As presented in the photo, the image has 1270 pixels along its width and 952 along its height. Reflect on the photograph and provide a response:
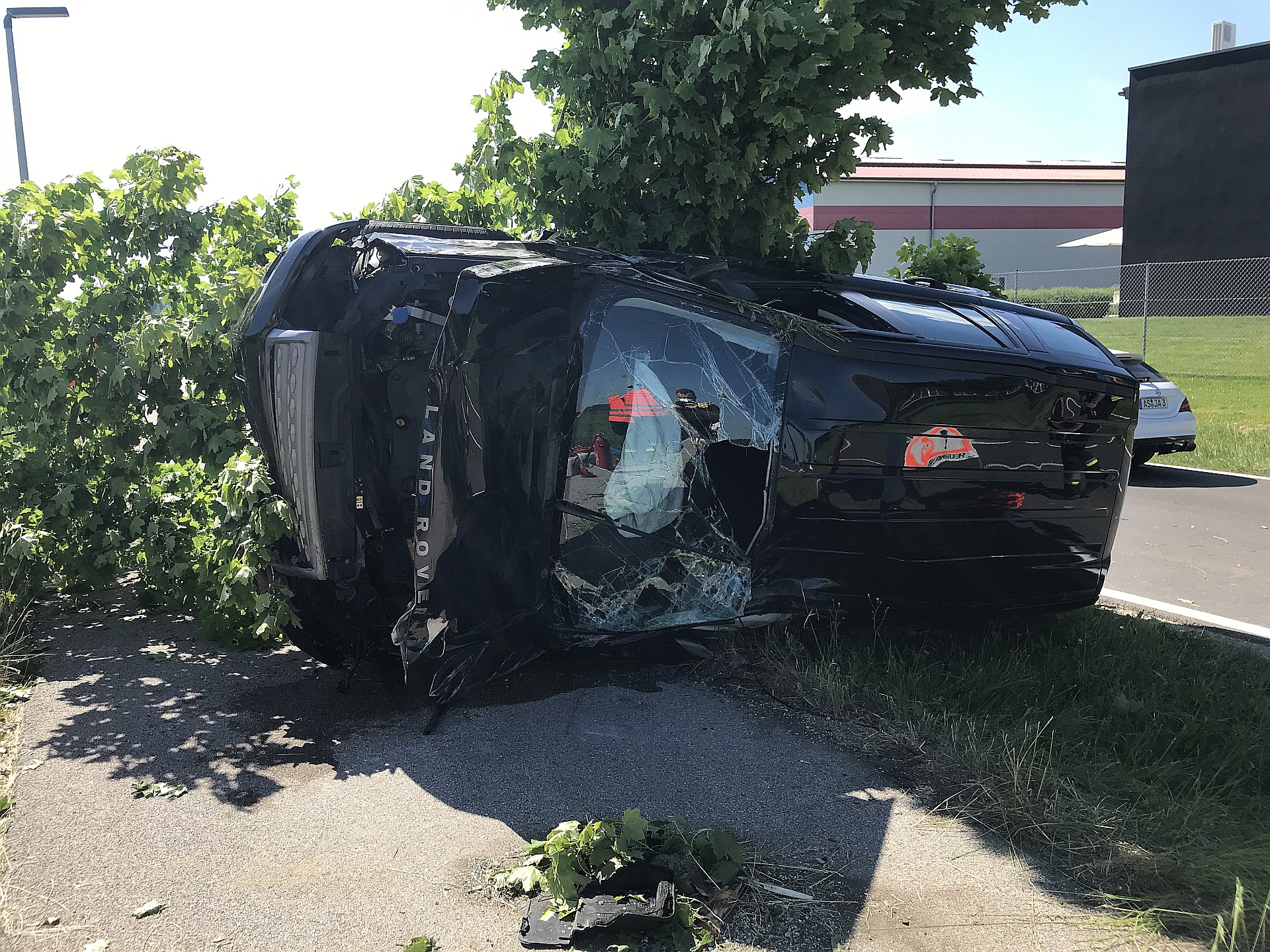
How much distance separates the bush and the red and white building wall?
8.62 metres

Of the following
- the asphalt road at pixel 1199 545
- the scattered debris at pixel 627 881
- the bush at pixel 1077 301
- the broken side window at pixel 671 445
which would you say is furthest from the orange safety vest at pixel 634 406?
the bush at pixel 1077 301

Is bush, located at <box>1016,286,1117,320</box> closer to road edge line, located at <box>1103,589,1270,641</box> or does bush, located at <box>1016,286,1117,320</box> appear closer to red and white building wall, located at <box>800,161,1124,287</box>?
red and white building wall, located at <box>800,161,1124,287</box>

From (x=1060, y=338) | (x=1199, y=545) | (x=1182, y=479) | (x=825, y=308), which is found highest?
(x=825, y=308)

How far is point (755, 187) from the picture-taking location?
518 centimetres

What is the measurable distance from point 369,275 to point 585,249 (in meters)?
0.87

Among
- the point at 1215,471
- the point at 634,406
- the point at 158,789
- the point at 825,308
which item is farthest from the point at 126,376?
the point at 1215,471

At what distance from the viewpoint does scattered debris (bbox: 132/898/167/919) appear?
2684 millimetres

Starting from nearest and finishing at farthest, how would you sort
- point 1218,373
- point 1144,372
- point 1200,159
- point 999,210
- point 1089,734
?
point 1089,734
point 1144,372
point 1218,373
point 1200,159
point 999,210

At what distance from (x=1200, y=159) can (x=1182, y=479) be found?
1772cm

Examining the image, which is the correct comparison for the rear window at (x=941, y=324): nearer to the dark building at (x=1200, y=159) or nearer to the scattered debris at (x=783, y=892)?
the scattered debris at (x=783, y=892)

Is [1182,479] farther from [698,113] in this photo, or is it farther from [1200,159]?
[1200,159]

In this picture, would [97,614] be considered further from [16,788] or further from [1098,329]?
[1098,329]

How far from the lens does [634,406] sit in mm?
3838

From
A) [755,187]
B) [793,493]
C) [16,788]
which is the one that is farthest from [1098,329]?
[16,788]
